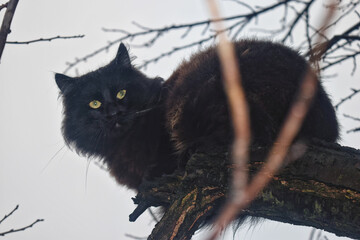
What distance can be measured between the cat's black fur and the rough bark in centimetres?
26

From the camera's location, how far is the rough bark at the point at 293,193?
6.89 ft

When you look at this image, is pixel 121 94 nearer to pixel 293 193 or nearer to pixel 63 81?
pixel 63 81

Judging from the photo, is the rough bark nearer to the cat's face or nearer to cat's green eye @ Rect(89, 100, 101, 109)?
the cat's face

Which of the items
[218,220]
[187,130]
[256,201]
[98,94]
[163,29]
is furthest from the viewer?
[98,94]

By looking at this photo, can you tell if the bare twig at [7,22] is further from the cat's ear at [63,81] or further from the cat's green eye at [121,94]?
the cat's ear at [63,81]

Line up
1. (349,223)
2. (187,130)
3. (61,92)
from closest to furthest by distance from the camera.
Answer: (349,223)
(187,130)
(61,92)

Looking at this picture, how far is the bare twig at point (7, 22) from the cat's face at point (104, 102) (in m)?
2.12

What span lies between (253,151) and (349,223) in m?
0.61

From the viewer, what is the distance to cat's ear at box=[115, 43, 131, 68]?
4559mm

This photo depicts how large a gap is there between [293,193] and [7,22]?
1655 millimetres

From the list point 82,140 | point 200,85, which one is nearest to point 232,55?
point 200,85

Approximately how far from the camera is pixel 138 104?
421cm

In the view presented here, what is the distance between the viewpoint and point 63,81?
175 inches

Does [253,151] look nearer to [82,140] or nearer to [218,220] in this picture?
[218,220]
